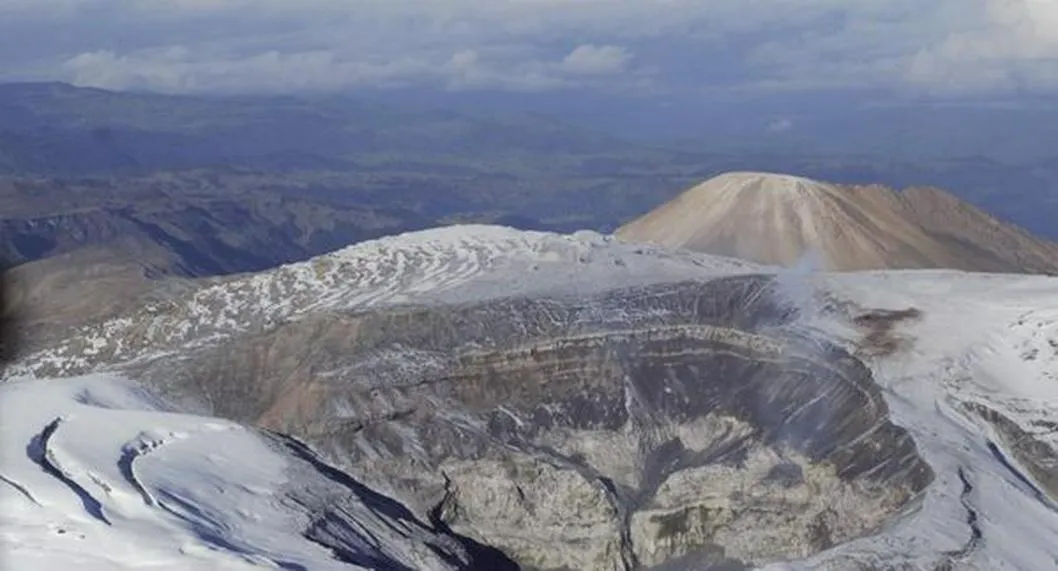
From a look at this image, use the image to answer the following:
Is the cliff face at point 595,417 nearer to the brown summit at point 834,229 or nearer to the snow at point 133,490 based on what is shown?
the snow at point 133,490

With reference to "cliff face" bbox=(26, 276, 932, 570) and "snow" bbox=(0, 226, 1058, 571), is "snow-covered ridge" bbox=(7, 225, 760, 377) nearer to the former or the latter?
"snow" bbox=(0, 226, 1058, 571)

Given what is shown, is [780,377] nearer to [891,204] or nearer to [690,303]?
[690,303]

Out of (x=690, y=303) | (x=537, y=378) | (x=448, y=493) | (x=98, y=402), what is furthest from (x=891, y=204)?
(x=98, y=402)

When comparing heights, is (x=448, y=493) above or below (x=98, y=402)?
below

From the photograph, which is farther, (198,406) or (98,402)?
(198,406)

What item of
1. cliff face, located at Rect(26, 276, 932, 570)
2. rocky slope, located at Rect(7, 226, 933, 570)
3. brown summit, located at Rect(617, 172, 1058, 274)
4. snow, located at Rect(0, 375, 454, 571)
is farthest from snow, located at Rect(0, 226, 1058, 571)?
brown summit, located at Rect(617, 172, 1058, 274)

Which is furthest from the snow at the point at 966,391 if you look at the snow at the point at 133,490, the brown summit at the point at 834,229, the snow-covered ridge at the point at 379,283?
the brown summit at the point at 834,229

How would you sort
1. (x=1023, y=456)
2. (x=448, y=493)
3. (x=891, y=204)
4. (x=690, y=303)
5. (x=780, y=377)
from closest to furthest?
1. (x=1023, y=456)
2. (x=448, y=493)
3. (x=780, y=377)
4. (x=690, y=303)
5. (x=891, y=204)
